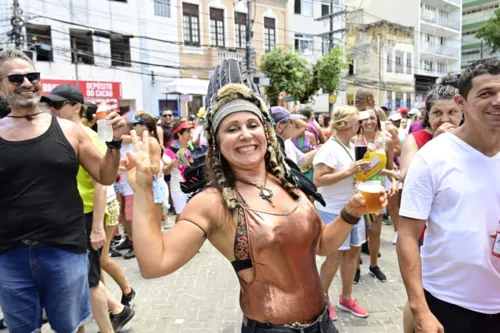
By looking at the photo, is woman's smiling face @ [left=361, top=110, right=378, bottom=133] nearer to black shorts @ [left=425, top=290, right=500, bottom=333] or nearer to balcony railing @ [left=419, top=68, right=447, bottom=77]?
black shorts @ [left=425, top=290, right=500, bottom=333]

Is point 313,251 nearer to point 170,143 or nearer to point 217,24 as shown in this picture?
point 170,143

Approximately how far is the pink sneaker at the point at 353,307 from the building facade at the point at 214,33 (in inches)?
775

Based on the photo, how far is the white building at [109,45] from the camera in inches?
757

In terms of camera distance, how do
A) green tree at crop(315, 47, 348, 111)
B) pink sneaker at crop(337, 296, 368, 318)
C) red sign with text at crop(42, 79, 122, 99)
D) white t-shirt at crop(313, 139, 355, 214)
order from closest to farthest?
white t-shirt at crop(313, 139, 355, 214), pink sneaker at crop(337, 296, 368, 318), red sign with text at crop(42, 79, 122, 99), green tree at crop(315, 47, 348, 111)

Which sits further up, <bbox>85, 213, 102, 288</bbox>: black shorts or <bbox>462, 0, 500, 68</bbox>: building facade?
<bbox>462, 0, 500, 68</bbox>: building facade

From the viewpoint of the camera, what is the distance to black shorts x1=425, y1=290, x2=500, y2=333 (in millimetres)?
2008

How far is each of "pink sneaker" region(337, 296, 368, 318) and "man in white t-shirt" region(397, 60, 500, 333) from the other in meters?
1.84

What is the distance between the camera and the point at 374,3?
44531mm

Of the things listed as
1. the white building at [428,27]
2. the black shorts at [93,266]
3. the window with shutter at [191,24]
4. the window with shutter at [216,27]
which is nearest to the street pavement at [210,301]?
the black shorts at [93,266]

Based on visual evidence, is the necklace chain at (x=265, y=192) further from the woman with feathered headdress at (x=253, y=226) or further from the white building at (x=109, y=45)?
the white building at (x=109, y=45)

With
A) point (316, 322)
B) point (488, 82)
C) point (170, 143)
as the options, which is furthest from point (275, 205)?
point (170, 143)

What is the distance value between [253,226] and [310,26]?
31.9 metres

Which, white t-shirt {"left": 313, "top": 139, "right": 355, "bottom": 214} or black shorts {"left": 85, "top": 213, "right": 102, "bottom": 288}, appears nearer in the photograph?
black shorts {"left": 85, "top": 213, "right": 102, "bottom": 288}

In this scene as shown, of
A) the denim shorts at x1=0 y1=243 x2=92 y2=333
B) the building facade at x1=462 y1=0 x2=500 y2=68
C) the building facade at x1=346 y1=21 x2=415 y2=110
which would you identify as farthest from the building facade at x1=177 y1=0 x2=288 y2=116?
the building facade at x1=462 y1=0 x2=500 y2=68
